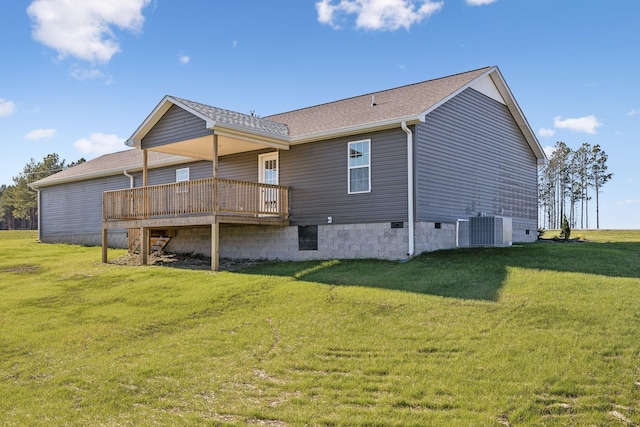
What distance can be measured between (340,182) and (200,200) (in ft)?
13.1

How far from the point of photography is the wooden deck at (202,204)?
14766 mm

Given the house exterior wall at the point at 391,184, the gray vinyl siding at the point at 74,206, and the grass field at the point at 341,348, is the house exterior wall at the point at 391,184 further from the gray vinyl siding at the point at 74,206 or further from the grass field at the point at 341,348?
the gray vinyl siding at the point at 74,206

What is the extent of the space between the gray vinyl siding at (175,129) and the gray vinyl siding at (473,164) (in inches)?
241

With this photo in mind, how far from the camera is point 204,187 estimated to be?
14820 mm

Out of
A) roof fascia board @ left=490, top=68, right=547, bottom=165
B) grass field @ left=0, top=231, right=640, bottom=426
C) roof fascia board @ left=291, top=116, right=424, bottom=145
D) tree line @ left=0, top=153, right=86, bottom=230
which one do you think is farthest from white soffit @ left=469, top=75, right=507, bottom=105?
tree line @ left=0, top=153, right=86, bottom=230

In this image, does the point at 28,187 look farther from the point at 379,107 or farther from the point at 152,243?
the point at 379,107

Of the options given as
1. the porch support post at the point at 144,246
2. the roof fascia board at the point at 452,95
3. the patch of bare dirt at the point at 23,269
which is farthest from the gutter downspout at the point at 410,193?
the patch of bare dirt at the point at 23,269

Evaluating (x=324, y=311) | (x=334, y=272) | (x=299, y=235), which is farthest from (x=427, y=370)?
(x=299, y=235)

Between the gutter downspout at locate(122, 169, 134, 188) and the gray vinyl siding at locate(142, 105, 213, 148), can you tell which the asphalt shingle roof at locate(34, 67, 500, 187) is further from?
the gutter downspout at locate(122, 169, 134, 188)

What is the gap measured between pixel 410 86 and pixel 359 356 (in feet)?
41.3

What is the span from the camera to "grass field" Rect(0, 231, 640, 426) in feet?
18.6

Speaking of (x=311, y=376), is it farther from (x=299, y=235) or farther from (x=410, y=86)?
(x=410, y=86)

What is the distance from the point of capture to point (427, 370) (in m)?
6.50

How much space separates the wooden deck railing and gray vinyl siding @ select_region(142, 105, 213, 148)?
135 cm
